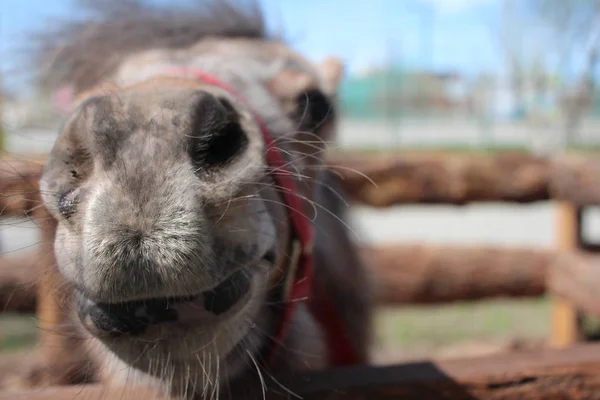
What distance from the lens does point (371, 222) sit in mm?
9633

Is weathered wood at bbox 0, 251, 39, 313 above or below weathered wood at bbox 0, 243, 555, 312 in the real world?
above

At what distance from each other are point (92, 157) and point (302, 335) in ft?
2.66

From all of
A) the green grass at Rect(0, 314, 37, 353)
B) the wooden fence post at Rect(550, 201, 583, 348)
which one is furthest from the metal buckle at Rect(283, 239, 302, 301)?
the green grass at Rect(0, 314, 37, 353)

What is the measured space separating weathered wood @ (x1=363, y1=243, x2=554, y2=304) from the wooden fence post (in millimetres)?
139

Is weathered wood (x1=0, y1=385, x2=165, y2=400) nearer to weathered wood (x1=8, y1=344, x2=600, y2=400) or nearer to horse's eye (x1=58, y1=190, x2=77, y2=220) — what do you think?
weathered wood (x1=8, y1=344, x2=600, y2=400)

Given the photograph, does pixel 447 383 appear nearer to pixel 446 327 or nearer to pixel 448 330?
pixel 448 330

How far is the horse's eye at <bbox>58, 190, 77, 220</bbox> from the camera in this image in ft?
2.95

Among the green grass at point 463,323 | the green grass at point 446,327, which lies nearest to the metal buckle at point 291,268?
the green grass at point 446,327

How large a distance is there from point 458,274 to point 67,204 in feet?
9.19

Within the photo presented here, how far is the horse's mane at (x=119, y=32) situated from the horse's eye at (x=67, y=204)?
0.88 meters

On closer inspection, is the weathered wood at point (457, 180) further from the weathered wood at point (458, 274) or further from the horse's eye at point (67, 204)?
the horse's eye at point (67, 204)

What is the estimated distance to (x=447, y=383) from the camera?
111cm

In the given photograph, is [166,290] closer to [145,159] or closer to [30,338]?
[145,159]

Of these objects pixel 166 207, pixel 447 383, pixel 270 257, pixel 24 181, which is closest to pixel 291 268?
pixel 270 257
